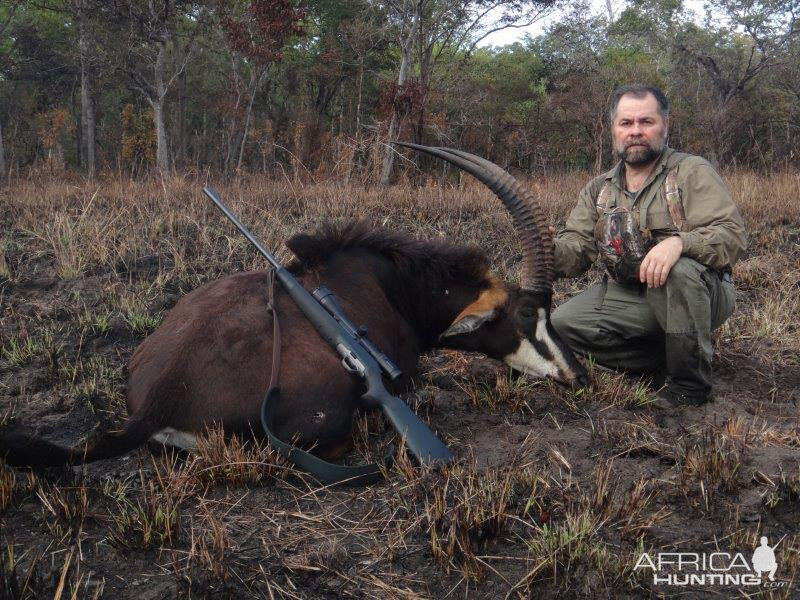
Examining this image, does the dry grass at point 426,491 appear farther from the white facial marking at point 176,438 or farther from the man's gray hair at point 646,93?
the man's gray hair at point 646,93

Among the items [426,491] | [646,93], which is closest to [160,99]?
[646,93]

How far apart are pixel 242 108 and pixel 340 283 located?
17518 millimetres

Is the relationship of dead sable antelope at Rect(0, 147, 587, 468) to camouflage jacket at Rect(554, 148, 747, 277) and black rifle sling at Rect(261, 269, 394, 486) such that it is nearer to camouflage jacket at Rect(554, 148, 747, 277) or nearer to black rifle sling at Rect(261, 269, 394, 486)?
black rifle sling at Rect(261, 269, 394, 486)

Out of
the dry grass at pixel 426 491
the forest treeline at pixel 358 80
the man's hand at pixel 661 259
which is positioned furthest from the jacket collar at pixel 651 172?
the forest treeline at pixel 358 80

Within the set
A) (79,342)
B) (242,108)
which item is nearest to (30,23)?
(242,108)

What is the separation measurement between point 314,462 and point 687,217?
2.64 m

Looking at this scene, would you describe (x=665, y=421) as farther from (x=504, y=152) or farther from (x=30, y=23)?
(x=30, y=23)

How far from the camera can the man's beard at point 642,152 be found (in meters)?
4.19

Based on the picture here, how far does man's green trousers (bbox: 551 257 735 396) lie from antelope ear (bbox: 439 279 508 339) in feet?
2.54

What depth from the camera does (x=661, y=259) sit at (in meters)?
3.78

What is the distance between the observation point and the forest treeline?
48.4ft

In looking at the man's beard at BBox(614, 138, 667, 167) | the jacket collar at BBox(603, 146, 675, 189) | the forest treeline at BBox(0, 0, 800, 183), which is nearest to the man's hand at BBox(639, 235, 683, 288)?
the jacket collar at BBox(603, 146, 675, 189)

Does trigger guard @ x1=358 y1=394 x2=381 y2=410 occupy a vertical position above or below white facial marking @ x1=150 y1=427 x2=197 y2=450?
above

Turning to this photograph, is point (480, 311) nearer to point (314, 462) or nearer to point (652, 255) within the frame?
point (652, 255)
